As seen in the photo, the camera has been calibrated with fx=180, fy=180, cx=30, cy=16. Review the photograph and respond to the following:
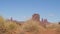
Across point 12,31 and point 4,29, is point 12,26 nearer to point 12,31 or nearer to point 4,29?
point 12,31

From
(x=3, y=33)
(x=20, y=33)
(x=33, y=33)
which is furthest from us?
(x=33, y=33)

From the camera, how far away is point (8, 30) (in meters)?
18.5

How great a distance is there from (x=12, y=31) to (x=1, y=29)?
2.06 meters

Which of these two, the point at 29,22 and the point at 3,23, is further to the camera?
the point at 29,22

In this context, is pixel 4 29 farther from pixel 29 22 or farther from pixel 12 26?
pixel 29 22

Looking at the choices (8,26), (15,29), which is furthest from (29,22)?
(8,26)

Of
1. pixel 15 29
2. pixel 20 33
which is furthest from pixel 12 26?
pixel 20 33

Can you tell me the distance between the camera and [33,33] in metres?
20.0

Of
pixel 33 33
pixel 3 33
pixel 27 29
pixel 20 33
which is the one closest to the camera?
pixel 3 33

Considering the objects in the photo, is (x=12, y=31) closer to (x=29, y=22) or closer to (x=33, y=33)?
(x=33, y=33)

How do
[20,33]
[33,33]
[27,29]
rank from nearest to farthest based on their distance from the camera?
1. [20,33]
2. [33,33]
3. [27,29]

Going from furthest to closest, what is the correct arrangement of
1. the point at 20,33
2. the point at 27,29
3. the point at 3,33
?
1. the point at 27,29
2. the point at 20,33
3. the point at 3,33

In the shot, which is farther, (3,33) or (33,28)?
(33,28)

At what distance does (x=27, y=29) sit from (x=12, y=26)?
8.87 ft
